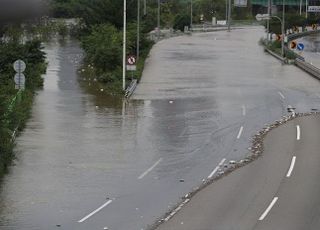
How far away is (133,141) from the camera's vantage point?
78.6ft

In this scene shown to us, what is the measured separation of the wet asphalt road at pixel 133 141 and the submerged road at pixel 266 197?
89 centimetres

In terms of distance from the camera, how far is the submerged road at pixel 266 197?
13.6 meters

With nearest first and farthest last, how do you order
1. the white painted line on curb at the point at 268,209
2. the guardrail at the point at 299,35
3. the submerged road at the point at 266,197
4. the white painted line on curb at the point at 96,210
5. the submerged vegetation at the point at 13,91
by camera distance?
1. the submerged road at the point at 266,197
2. the white painted line on curb at the point at 96,210
3. the white painted line on curb at the point at 268,209
4. the submerged vegetation at the point at 13,91
5. the guardrail at the point at 299,35

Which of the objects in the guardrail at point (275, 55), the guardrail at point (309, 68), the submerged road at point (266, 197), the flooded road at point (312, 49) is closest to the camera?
the submerged road at point (266, 197)

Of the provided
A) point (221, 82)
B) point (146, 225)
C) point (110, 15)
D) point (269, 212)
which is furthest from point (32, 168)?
point (110, 15)

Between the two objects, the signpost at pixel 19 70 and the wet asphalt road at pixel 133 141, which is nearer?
the wet asphalt road at pixel 133 141

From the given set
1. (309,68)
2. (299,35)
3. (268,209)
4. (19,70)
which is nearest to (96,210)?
(268,209)

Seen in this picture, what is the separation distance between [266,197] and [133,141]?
8.79 metres

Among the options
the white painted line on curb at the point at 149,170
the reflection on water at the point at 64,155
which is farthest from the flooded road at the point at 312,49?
the white painted line on curb at the point at 149,170

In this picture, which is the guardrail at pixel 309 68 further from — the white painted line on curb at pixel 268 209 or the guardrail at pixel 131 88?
the white painted line on curb at pixel 268 209

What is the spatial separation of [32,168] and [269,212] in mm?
7899

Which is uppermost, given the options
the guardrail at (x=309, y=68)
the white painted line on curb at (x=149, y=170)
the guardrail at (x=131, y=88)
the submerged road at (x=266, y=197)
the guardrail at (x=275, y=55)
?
the guardrail at (x=275, y=55)

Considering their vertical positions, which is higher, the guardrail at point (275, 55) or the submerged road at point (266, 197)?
the guardrail at point (275, 55)

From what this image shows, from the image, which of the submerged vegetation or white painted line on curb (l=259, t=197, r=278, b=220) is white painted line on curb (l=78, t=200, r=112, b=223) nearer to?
white painted line on curb (l=259, t=197, r=278, b=220)
